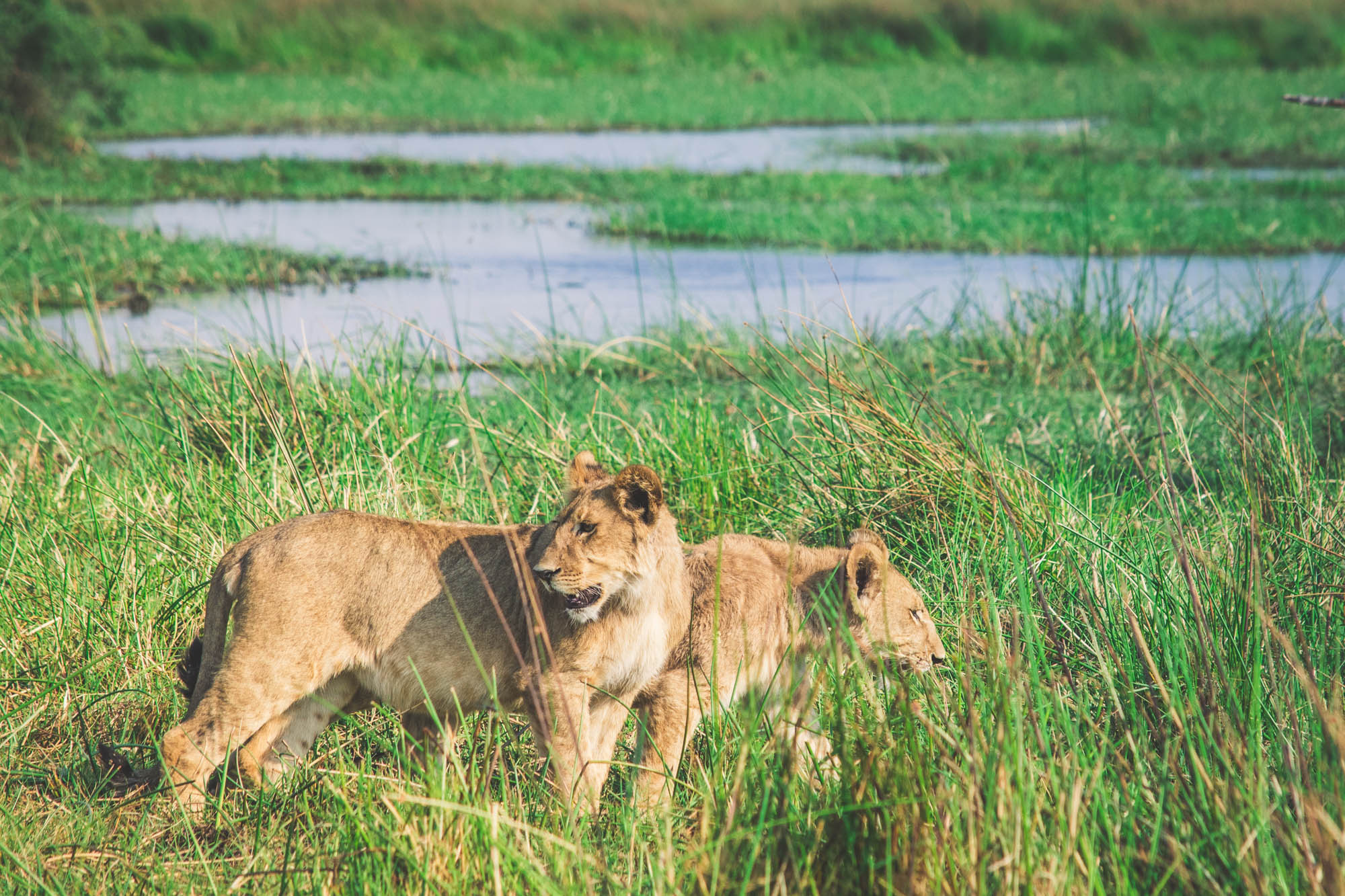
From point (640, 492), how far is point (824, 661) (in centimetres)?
92

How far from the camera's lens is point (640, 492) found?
3.40m

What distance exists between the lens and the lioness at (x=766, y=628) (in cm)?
364

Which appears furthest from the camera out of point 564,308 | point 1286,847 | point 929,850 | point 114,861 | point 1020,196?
point 1020,196

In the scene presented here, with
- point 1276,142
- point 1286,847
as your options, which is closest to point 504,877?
point 1286,847

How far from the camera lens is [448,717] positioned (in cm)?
374

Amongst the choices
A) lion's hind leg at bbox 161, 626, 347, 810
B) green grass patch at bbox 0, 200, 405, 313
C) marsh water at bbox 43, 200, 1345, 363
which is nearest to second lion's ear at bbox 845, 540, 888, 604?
lion's hind leg at bbox 161, 626, 347, 810

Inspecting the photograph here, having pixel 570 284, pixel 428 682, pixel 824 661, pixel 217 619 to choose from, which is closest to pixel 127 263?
pixel 570 284

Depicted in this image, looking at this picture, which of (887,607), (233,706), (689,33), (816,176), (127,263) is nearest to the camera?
(233,706)

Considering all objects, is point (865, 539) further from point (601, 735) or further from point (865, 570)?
point (601, 735)

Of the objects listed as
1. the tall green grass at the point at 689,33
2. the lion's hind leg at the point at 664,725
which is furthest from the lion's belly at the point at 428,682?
the tall green grass at the point at 689,33

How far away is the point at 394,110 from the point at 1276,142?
65.5ft

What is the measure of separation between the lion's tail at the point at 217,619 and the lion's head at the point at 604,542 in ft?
2.79

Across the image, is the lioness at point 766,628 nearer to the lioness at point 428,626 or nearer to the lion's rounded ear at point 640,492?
the lioness at point 428,626

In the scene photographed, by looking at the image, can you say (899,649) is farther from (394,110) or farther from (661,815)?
(394,110)
